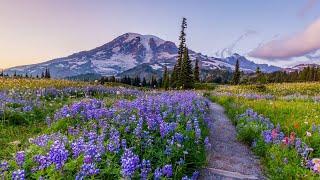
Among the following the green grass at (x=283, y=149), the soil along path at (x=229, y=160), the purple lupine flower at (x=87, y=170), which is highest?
the purple lupine flower at (x=87, y=170)

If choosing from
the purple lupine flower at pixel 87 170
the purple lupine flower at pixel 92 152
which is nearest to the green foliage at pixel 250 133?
the purple lupine flower at pixel 92 152

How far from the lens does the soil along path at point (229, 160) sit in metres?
8.96

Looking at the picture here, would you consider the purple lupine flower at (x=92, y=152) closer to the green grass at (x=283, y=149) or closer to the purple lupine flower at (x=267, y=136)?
the green grass at (x=283, y=149)

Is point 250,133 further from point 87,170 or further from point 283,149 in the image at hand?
point 87,170

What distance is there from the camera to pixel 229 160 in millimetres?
10305

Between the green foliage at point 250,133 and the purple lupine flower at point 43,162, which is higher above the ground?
the purple lupine flower at point 43,162

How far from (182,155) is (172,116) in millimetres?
2773

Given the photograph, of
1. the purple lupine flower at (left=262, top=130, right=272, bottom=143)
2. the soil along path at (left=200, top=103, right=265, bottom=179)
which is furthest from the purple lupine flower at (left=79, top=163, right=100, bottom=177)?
the purple lupine flower at (left=262, top=130, right=272, bottom=143)

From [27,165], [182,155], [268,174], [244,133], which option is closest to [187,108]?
[244,133]

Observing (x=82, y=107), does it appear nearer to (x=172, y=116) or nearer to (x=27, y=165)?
(x=172, y=116)

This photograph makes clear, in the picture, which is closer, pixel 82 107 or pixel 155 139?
pixel 155 139

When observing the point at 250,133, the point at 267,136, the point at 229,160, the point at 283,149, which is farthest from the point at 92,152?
the point at 250,133

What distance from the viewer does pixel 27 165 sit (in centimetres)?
623

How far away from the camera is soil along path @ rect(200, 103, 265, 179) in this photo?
353 inches
